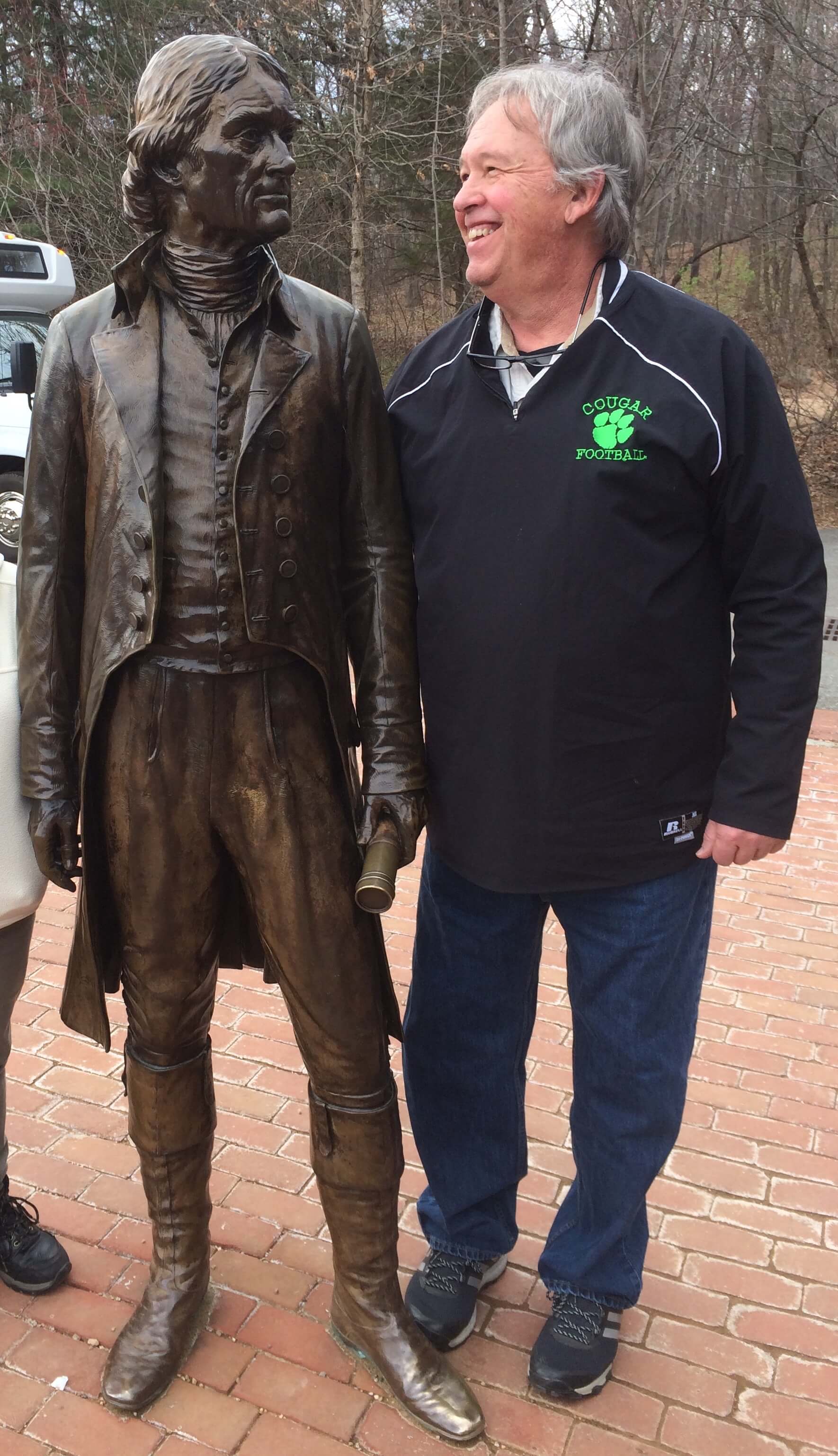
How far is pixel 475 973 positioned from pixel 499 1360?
2.63 feet

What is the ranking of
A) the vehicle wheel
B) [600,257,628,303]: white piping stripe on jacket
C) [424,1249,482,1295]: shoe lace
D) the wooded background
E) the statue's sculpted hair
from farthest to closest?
1. the wooded background
2. the vehicle wheel
3. [424,1249,482,1295]: shoe lace
4. [600,257,628,303]: white piping stripe on jacket
5. the statue's sculpted hair

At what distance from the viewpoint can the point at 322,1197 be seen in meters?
2.40

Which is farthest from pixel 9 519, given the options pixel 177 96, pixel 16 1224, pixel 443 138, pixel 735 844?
pixel 735 844

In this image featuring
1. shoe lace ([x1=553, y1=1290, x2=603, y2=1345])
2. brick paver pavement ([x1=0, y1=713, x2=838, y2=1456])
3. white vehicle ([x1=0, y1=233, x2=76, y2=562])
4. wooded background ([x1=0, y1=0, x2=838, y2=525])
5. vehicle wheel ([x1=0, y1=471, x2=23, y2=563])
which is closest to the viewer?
brick paver pavement ([x1=0, y1=713, x2=838, y2=1456])

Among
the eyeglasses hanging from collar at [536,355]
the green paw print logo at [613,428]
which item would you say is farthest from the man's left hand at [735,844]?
the eyeglasses hanging from collar at [536,355]

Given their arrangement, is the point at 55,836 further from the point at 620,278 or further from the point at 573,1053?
the point at 620,278

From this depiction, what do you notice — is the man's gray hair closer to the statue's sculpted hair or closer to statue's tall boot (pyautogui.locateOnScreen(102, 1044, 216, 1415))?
the statue's sculpted hair

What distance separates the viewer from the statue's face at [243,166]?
1.85 m

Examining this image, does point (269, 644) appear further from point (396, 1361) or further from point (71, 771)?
point (396, 1361)

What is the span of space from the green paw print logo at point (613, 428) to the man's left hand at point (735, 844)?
692 millimetres

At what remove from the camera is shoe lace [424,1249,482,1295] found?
8.48 ft

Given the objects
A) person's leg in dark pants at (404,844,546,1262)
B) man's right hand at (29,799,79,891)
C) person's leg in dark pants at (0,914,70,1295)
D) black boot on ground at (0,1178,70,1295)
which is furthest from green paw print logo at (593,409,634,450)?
black boot on ground at (0,1178,70,1295)

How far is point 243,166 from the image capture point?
1.86 metres

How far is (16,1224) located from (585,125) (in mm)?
2478
